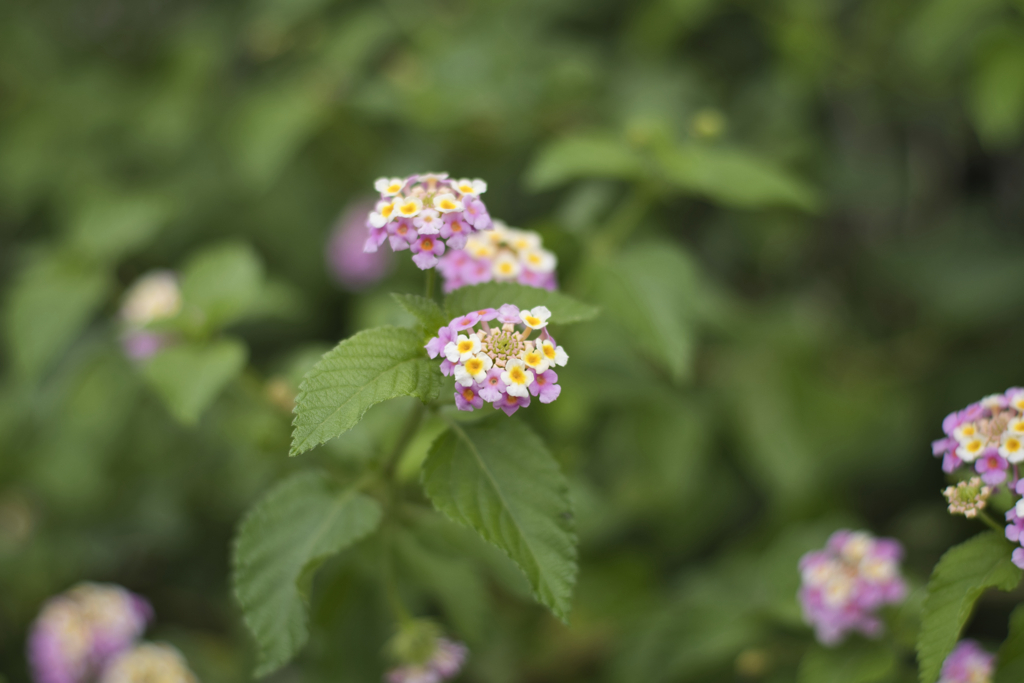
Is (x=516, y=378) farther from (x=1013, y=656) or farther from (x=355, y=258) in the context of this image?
(x=355, y=258)

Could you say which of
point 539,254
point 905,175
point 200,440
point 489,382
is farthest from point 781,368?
point 200,440

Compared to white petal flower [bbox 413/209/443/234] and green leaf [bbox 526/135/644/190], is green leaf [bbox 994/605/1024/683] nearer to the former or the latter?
white petal flower [bbox 413/209/443/234]

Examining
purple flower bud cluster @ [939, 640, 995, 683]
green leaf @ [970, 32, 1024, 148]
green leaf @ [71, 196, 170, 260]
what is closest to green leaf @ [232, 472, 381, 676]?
purple flower bud cluster @ [939, 640, 995, 683]

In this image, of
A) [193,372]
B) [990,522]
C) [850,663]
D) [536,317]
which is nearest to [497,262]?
[536,317]

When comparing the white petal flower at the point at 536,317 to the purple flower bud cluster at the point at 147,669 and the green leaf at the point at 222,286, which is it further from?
the purple flower bud cluster at the point at 147,669

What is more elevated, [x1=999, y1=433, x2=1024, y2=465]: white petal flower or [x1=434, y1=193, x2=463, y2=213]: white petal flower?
[x1=434, y1=193, x2=463, y2=213]: white petal flower

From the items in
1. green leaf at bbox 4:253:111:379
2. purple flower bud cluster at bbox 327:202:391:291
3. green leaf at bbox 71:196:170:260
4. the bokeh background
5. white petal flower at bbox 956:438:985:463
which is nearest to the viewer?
white petal flower at bbox 956:438:985:463

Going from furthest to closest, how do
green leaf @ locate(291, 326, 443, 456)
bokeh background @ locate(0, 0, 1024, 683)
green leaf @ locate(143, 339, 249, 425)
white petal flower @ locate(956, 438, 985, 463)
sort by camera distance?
1. bokeh background @ locate(0, 0, 1024, 683)
2. green leaf @ locate(143, 339, 249, 425)
3. white petal flower @ locate(956, 438, 985, 463)
4. green leaf @ locate(291, 326, 443, 456)

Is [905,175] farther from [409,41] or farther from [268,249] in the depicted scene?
[268,249]
